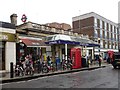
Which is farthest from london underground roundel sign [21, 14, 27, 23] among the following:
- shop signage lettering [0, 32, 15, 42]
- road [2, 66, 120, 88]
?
road [2, 66, 120, 88]

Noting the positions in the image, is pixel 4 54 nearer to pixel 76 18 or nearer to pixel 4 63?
pixel 4 63

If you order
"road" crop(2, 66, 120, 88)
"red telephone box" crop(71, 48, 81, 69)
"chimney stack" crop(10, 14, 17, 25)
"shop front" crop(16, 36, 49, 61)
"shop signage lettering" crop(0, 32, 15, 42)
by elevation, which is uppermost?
"chimney stack" crop(10, 14, 17, 25)

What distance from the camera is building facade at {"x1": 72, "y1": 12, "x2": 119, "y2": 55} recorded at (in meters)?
62.1

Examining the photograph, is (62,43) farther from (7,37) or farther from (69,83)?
(69,83)

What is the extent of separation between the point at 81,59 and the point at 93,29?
115 feet

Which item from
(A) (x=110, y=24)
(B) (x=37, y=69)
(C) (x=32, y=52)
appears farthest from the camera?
(A) (x=110, y=24)

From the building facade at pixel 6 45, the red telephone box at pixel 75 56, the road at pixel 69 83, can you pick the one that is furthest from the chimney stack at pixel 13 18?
the road at pixel 69 83

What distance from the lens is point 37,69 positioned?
2092 cm

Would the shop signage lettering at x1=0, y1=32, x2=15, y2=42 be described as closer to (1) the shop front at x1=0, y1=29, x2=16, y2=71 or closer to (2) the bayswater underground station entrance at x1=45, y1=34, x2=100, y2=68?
(1) the shop front at x1=0, y1=29, x2=16, y2=71

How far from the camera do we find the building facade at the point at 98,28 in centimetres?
6211

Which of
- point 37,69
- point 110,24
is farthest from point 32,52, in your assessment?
point 110,24

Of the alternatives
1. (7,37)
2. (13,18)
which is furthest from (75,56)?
(13,18)

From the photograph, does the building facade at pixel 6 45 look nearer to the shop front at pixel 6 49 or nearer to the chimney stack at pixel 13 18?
the shop front at pixel 6 49

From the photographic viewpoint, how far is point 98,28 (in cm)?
Answer: 6375
